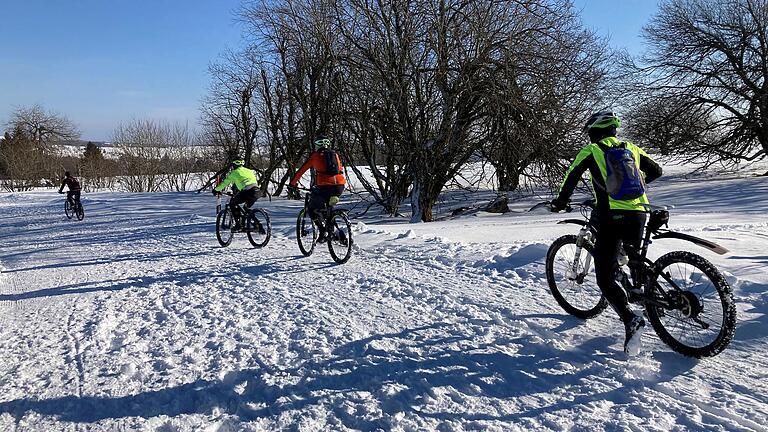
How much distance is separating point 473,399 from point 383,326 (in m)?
1.55

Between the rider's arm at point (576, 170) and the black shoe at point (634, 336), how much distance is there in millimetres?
1073

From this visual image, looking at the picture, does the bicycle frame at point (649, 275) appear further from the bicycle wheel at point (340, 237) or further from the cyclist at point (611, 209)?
the bicycle wheel at point (340, 237)

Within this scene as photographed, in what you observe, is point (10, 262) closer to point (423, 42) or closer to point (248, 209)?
point (248, 209)

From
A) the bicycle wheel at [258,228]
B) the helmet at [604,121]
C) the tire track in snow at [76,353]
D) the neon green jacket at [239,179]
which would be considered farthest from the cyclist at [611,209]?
the neon green jacket at [239,179]

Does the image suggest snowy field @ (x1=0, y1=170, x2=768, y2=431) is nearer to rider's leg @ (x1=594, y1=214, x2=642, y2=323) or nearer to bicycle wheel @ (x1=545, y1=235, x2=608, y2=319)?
bicycle wheel @ (x1=545, y1=235, x2=608, y2=319)

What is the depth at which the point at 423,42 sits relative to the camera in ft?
48.2

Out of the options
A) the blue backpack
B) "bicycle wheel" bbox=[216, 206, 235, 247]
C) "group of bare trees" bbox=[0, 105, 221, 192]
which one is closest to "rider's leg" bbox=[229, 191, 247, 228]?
"bicycle wheel" bbox=[216, 206, 235, 247]

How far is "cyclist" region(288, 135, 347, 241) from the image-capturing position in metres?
7.74

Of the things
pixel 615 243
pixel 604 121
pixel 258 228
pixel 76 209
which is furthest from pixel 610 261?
pixel 76 209

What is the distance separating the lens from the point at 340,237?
7668mm

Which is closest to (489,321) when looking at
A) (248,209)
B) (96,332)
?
(96,332)

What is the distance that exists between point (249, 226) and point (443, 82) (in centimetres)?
789

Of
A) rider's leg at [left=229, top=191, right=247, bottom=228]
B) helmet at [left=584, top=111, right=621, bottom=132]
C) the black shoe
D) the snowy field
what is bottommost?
the snowy field

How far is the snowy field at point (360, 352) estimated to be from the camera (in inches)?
121
